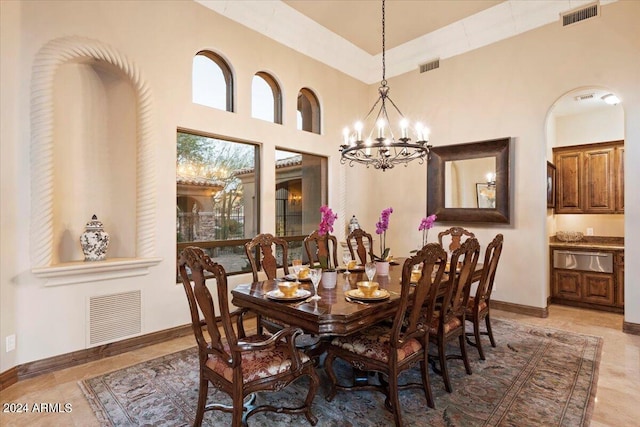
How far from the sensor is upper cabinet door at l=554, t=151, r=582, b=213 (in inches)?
210

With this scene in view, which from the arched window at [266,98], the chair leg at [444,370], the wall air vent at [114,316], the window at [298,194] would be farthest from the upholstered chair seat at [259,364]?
the arched window at [266,98]

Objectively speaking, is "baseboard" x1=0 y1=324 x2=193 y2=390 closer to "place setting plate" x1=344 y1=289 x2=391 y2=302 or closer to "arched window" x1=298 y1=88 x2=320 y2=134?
"place setting plate" x1=344 y1=289 x2=391 y2=302

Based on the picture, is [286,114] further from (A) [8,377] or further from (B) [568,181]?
(B) [568,181]

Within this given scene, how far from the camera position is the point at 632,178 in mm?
3719

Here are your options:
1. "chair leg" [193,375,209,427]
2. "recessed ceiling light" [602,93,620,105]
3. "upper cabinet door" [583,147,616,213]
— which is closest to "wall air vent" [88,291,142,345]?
"chair leg" [193,375,209,427]

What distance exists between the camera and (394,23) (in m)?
4.86

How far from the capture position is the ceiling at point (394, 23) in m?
4.30

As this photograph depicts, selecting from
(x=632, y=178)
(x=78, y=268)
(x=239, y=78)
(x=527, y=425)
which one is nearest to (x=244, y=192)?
(x=239, y=78)

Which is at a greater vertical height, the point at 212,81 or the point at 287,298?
the point at 212,81

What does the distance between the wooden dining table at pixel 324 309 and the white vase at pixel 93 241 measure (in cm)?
153

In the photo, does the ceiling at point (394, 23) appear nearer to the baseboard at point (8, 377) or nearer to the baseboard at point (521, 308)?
the baseboard at point (521, 308)

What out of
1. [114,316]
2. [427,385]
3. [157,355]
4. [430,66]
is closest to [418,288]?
[427,385]

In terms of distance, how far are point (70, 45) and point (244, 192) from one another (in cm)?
226

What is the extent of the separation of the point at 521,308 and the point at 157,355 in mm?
4429
